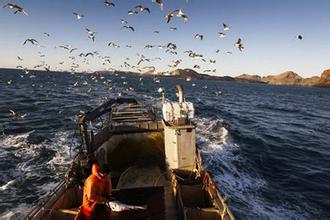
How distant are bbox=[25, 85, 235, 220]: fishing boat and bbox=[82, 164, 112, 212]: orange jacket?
237 centimetres

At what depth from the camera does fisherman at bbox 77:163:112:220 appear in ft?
27.8

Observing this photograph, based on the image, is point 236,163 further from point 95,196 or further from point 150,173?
point 95,196

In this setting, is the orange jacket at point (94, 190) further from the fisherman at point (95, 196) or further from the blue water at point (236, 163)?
the blue water at point (236, 163)

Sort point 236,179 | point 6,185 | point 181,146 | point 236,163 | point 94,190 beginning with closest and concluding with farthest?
point 94,190 → point 181,146 → point 6,185 → point 236,179 → point 236,163

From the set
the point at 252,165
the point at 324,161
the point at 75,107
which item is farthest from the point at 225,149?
the point at 75,107

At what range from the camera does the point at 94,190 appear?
8.49 m

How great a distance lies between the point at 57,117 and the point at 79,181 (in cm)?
3650

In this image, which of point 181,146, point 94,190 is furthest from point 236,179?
point 94,190

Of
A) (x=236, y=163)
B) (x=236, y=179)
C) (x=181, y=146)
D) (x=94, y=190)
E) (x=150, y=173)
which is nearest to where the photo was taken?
(x=94, y=190)

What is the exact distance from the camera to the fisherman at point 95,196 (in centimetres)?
847

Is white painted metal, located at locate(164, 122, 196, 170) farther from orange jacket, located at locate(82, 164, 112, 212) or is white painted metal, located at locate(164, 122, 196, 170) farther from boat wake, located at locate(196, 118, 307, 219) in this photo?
orange jacket, located at locate(82, 164, 112, 212)

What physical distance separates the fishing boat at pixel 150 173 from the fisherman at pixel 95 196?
2159 millimetres

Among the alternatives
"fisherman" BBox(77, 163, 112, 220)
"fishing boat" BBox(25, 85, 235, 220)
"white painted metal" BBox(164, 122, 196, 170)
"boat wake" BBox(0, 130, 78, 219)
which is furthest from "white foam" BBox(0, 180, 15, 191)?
"fisherman" BBox(77, 163, 112, 220)

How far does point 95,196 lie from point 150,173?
997cm
